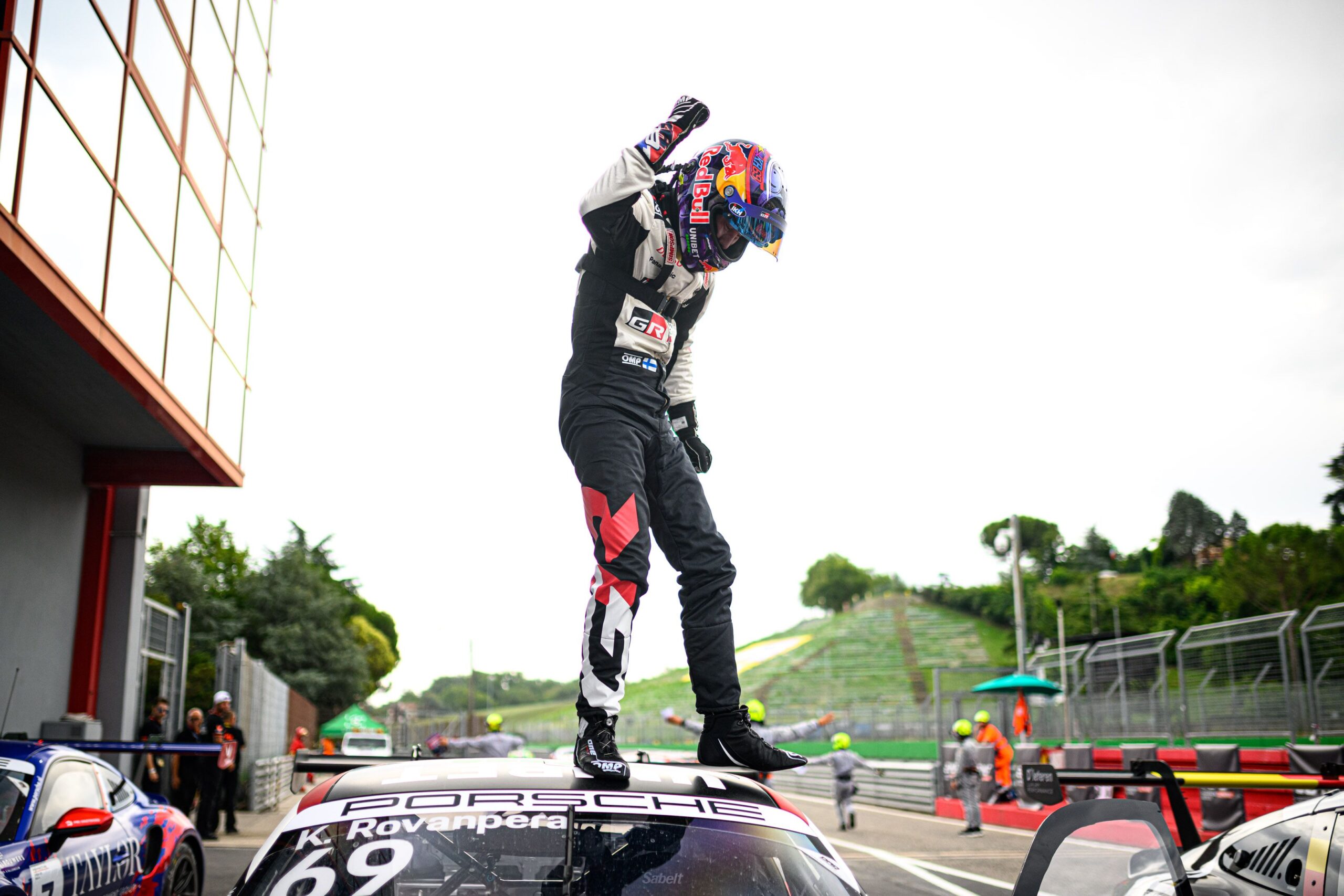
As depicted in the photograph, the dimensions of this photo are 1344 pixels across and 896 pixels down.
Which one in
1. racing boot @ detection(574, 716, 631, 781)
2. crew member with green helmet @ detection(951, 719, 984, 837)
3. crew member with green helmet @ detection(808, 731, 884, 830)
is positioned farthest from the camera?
crew member with green helmet @ detection(808, 731, 884, 830)

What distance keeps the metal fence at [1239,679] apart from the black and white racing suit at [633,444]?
13897 millimetres

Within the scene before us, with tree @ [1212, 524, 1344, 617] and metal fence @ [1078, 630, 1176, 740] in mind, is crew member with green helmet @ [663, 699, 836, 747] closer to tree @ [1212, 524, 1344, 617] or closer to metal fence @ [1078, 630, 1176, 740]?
metal fence @ [1078, 630, 1176, 740]

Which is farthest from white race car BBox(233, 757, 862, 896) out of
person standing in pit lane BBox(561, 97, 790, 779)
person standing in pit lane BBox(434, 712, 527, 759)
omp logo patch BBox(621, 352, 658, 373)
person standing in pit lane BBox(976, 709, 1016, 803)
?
person standing in pit lane BBox(976, 709, 1016, 803)

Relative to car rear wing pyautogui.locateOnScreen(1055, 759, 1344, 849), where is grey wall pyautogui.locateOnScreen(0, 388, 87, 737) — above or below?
above

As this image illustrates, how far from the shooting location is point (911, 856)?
12273 mm

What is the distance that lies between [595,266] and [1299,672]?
1479 cm

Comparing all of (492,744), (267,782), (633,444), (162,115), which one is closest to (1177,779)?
(633,444)

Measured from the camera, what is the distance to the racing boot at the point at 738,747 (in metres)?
3.24

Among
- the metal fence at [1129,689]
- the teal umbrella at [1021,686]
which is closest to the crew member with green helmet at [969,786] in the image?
the metal fence at [1129,689]

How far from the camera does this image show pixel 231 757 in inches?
147

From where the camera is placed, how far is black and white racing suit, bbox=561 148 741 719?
314cm

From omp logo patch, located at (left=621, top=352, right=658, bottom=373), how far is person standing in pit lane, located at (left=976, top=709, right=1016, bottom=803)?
17.0 meters

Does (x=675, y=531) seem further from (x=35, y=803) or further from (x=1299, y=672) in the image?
(x=1299, y=672)

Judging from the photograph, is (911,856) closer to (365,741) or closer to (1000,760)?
(1000,760)
